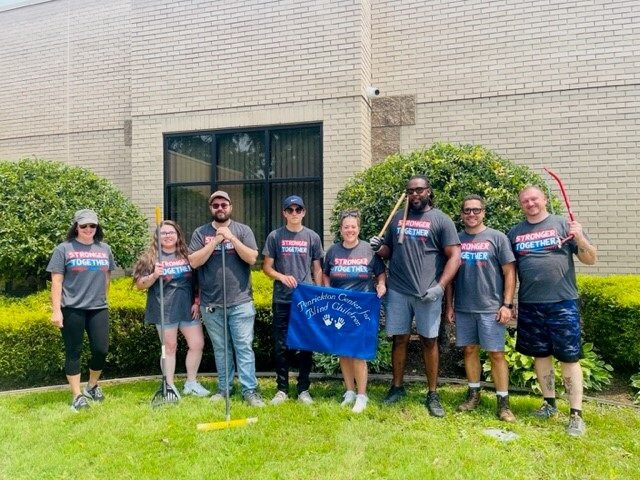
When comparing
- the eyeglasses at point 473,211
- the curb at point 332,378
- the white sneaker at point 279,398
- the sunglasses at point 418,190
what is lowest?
the curb at point 332,378

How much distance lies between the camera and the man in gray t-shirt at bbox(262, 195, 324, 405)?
15.6ft

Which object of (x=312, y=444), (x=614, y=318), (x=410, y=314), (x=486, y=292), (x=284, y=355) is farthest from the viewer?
(x=614, y=318)

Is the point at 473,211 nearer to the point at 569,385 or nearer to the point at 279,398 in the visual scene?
the point at 569,385

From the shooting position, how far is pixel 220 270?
4.77m

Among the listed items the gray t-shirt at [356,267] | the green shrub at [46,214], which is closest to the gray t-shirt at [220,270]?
the gray t-shirt at [356,267]

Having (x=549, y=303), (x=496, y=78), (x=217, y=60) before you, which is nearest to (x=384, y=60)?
(x=496, y=78)

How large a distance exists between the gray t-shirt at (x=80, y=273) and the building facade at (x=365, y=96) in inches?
132

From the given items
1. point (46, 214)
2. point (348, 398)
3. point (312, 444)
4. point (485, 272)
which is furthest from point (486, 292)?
point (46, 214)

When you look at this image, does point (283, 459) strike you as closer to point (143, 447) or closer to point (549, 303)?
point (143, 447)

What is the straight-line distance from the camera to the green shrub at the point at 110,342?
5.65 m

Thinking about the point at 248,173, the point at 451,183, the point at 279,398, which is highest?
the point at 248,173

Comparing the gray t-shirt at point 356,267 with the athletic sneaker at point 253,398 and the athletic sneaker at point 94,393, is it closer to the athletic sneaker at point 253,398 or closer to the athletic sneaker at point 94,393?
the athletic sneaker at point 253,398

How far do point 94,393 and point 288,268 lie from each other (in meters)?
2.29

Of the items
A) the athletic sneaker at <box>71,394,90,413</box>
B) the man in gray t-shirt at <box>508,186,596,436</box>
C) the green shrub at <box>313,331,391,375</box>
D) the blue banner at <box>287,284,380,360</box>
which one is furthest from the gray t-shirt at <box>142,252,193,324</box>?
the man in gray t-shirt at <box>508,186,596,436</box>
